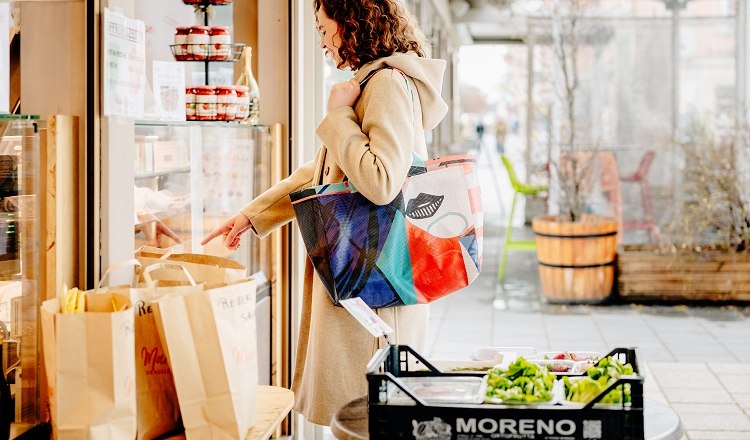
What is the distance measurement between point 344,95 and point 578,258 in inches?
190

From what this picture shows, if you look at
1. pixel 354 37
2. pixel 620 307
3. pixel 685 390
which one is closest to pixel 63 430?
pixel 354 37

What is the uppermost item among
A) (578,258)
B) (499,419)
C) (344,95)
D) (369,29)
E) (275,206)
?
(369,29)

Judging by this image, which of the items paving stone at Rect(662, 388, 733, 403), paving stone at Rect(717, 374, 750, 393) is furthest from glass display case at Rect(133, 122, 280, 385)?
paving stone at Rect(717, 374, 750, 393)

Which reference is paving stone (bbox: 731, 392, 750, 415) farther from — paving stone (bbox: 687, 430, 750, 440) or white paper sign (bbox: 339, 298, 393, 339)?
white paper sign (bbox: 339, 298, 393, 339)

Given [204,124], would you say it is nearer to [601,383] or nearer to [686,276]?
[601,383]

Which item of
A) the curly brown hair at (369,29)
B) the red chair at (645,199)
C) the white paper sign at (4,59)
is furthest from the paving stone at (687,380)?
the red chair at (645,199)

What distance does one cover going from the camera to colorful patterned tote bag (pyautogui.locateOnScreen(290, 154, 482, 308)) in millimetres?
2268

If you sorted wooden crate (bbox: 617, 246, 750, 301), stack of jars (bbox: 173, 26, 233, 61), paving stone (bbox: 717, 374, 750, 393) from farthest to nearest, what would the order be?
wooden crate (bbox: 617, 246, 750, 301)
paving stone (bbox: 717, 374, 750, 393)
stack of jars (bbox: 173, 26, 233, 61)

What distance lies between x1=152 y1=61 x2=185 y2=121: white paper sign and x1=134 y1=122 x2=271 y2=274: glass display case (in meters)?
0.09

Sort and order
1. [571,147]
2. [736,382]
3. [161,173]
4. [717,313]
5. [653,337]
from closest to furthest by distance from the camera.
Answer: [161,173] < [736,382] < [653,337] < [717,313] < [571,147]

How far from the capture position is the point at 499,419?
1.56 meters

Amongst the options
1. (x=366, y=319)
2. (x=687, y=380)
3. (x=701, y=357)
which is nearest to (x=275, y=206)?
(x=366, y=319)

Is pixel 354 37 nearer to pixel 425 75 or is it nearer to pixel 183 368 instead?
pixel 425 75

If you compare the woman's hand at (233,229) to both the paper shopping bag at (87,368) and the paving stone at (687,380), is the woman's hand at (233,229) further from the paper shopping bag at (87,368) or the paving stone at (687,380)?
the paving stone at (687,380)
